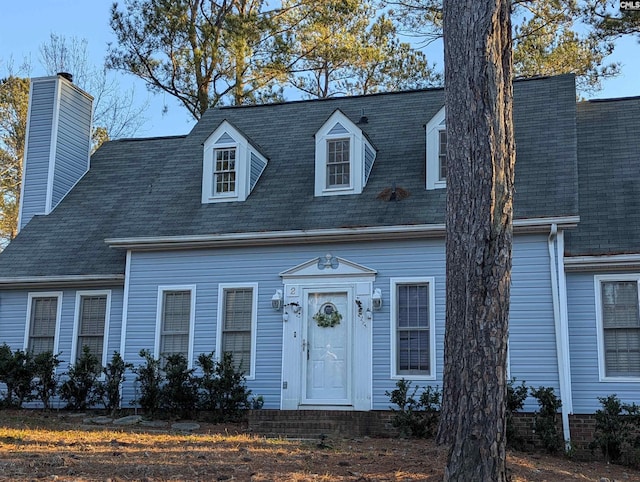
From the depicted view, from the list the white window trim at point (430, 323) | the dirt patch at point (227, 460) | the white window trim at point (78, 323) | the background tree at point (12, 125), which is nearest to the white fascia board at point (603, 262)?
the white window trim at point (430, 323)

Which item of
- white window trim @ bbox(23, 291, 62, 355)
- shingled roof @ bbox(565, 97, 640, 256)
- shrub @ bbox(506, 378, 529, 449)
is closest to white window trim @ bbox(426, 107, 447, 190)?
shingled roof @ bbox(565, 97, 640, 256)

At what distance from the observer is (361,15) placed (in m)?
23.3

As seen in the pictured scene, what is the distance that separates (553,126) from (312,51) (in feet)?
34.8

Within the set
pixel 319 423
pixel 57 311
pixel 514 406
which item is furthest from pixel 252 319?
pixel 514 406

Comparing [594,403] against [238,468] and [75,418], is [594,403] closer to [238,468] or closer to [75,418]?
[238,468]

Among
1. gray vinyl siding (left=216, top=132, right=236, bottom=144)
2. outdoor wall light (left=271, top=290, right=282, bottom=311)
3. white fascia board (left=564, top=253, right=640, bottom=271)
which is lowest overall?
outdoor wall light (left=271, top=290, right=282, bottom=311)

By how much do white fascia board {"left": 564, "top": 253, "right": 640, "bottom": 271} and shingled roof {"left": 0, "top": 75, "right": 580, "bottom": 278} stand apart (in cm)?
77

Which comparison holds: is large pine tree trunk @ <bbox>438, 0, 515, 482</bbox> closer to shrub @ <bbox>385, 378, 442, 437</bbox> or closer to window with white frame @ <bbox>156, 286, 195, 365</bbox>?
shrub @ <bbox>385, 378, 442, 437</bbox>

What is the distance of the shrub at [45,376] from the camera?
13.9 meters

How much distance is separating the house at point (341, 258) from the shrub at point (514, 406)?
1.11ft

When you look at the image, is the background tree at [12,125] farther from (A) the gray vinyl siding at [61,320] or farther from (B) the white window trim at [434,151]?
(B) the white window trim at [434,151]

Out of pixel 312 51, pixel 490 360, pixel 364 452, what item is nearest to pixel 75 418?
pixel 364 452

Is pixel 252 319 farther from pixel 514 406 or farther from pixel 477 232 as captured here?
pixel 477 232

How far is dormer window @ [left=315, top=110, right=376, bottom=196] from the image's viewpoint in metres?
14.2
